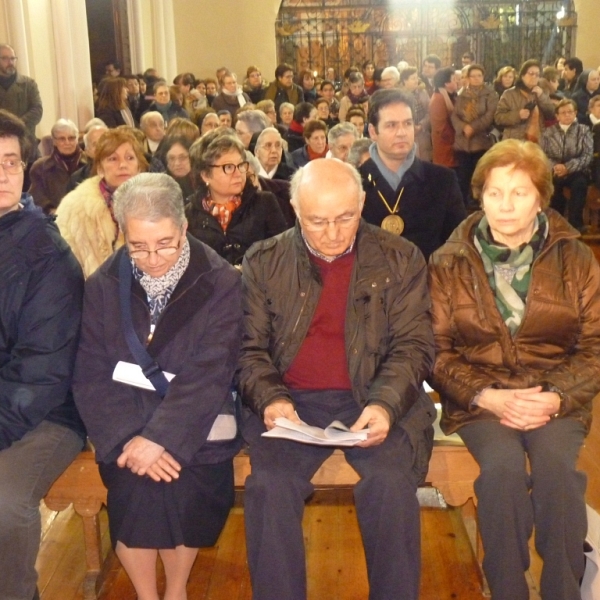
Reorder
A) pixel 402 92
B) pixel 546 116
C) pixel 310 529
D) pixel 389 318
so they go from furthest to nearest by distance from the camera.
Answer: pixel 546 116, pixel 402 92, pixel 310 529, pixel 389 318

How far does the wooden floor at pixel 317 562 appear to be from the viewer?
8.61 ft

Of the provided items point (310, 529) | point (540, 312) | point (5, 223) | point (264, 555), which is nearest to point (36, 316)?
point (5, 223)

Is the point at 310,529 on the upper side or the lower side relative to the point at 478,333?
lower

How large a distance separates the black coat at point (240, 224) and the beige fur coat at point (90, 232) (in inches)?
15.2

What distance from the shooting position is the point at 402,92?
3.67 meters

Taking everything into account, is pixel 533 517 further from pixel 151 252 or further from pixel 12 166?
pixel 12 166

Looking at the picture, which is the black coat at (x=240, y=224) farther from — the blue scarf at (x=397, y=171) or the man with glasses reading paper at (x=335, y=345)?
the man with glasses reading paper at (x=335, y=345)

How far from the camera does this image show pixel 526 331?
8.21 feet

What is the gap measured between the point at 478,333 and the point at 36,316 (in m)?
1.35

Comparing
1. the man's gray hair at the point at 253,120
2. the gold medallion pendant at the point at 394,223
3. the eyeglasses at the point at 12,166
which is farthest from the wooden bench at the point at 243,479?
the man's gray hair at the point at 253,120

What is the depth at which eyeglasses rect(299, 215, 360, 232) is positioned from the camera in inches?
97.2

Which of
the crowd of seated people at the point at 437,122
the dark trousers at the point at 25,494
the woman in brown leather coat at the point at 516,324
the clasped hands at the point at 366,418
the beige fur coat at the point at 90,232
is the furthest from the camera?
the crowd of seated people at the point at 437,122

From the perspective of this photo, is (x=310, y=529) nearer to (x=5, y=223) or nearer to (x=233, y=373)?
(x=233, y=373)

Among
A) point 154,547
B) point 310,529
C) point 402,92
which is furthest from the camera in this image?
point 402,92
